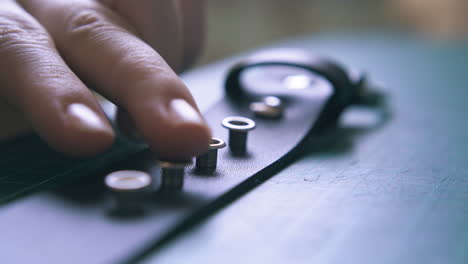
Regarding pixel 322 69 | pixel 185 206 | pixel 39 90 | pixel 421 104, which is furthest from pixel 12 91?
pixel 421 104

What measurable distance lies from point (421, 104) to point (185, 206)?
0.55m

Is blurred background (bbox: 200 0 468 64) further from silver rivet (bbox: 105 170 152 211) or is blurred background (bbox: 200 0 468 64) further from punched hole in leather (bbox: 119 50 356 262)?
silver rivet (bbox: 105 170 152 211)

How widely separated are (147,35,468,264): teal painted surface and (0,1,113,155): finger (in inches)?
4.5

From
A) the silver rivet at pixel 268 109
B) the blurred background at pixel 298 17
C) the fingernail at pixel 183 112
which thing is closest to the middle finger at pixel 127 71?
the fingernail at pixel 183 112

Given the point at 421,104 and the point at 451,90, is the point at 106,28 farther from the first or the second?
the point at 451,90

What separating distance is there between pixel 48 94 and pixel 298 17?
241cm

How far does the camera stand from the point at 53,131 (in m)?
0.37

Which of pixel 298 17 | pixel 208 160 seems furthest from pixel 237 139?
pixel 298 17

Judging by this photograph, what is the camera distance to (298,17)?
2652mm

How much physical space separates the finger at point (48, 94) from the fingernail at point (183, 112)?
53 millimetres

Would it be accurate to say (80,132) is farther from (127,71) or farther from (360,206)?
(360,206)

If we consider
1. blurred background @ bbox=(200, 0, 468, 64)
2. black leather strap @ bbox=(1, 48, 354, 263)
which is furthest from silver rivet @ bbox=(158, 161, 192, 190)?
blurred background @ bbox=(200, 0, 468, 64)

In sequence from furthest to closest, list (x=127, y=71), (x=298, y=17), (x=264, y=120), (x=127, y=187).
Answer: (x=298, y=17) < (x=264, y=120) < (x=127, y=71) < (x=127, y=187)

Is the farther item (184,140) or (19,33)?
(19,33)
